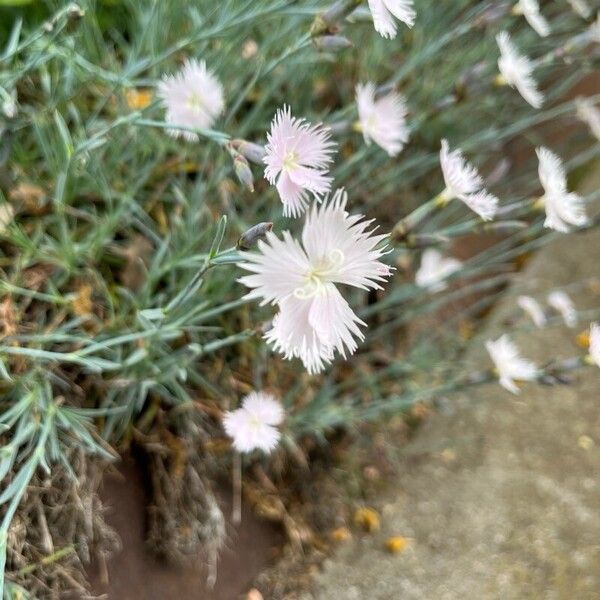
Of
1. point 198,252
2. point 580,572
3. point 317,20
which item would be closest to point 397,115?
point 317,20

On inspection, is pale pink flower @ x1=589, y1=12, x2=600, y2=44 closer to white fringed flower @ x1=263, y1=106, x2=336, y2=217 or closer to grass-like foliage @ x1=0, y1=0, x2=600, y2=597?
grass-like foliage @ x1=0, y1=0, x2=600, y2=597

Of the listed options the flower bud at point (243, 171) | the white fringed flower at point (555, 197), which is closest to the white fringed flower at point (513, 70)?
the white fringed flower at point (555, 197)

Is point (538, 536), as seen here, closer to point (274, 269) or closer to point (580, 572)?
point (580, 572)

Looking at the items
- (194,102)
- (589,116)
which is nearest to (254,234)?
(194,102)

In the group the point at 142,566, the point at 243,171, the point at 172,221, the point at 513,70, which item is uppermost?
the point at 513,70

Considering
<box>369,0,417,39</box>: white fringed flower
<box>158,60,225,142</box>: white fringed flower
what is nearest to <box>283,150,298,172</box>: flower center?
<box>369,0,417,39</box>: white fringed flower

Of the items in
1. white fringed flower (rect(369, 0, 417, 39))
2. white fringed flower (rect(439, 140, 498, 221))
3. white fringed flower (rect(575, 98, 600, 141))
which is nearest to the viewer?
white fringed flower (rect(369, 0, 417, 39))

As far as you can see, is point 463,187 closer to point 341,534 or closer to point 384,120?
point 384,120
